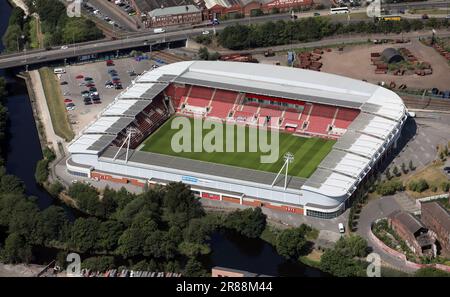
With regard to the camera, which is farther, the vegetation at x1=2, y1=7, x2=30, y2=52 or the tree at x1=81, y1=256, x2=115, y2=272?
the vegetation at x1=2, y1=7, x2=30, y2=52

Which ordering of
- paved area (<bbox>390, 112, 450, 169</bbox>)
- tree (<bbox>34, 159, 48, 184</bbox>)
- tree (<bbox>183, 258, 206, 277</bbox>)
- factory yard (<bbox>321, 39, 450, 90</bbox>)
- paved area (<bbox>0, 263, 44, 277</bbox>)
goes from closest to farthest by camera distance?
1. tree (<bbox>183, 258, 206, 277</bbox>)
2. paved area (<bbox>0, 263, 44, 277</bbox>)
3. tree (<bbox>34, 159, 48, 184</bbox>)
4. paved area (<bbox>390, 112, 450, 169</bbox>)
5. factory yard (<bbox>321, 39, 450, 90</bbox>)

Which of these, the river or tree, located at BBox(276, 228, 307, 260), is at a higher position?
tree, located at BBox(276, 228, 307, 260)

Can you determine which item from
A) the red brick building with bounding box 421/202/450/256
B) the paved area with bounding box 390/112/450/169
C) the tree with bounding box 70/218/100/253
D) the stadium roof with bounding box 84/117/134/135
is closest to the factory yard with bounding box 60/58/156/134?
the stadium roof with bounding box 84/117/134/135

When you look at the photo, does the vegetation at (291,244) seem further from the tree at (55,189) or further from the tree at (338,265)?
the tree at (55,189)

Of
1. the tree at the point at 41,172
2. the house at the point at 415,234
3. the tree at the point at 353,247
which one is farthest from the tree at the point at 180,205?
the house at the point at 415,234

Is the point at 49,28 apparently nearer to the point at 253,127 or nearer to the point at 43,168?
the point at 43,168

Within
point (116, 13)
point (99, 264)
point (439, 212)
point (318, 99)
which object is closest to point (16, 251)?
point (99, 264)

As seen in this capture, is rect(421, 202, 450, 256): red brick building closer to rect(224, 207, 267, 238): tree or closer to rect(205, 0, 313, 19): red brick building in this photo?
rect(224, 207, 267, 238): tree
